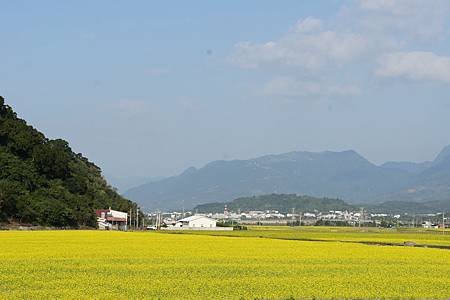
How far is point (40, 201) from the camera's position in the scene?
304 feet

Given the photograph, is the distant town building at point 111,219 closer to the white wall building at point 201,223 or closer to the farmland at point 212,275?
the white wall building at point 201,223

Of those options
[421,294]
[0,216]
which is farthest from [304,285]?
[0,216]

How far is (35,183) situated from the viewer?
98062 mm

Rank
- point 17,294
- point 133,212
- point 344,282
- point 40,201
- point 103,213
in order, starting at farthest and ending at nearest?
point 133,212
point 103,213
point 40,201
point 344,282
point 17,294

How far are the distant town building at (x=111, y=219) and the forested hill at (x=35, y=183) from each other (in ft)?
16.5

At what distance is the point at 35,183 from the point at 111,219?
32232 mm

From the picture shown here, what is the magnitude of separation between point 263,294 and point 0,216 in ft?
233

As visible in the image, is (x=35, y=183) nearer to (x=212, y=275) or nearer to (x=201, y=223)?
(x=212, y=275)

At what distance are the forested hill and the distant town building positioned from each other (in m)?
5.02

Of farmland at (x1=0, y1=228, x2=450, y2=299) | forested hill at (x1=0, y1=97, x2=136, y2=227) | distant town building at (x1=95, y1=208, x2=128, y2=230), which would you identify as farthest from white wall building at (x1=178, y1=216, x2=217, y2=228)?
farmland at (x1=0, y1=228, x2=450, y2=299)

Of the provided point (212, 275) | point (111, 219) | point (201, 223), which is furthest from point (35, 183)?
point (201, 223)

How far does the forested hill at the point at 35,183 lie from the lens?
8919cm

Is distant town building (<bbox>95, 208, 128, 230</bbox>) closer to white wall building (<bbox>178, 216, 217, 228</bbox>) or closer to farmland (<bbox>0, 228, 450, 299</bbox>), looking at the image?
white wall building (<bbox>178, 216, 217, 228</bbox>)

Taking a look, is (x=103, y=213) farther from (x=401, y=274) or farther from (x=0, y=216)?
(x=401, y=274)
